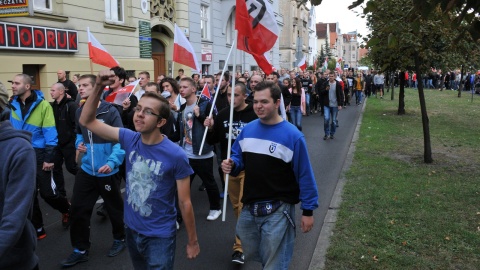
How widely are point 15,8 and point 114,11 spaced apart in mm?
6809

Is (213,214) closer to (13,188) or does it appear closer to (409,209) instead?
(409,209)

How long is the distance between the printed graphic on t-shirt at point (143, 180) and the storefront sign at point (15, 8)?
362 inches

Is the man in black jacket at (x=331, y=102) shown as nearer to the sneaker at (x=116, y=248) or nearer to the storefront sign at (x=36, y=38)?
the storefront sign at (x=36, y=38)

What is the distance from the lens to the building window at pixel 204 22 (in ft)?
85.4

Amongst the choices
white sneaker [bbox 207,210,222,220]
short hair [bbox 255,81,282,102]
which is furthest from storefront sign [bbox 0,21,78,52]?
→ short hair [bbox 255,81,282,102]

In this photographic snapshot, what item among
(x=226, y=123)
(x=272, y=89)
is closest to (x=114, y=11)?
(x=226, y=123)

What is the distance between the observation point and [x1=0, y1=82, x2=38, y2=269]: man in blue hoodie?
2.38 m

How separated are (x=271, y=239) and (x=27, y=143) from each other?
6.34 ft

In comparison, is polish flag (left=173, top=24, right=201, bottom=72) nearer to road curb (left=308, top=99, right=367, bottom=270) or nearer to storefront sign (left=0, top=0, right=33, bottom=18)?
road curb (left=308, top=99, right=367, bottom=270)

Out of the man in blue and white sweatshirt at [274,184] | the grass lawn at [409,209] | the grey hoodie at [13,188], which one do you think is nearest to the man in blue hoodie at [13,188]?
the grey hoodie at [13,188]

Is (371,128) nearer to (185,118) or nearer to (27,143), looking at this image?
(185,118)

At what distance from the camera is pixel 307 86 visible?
20641 mm

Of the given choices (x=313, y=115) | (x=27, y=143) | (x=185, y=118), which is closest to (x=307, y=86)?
(x=313, y=115)

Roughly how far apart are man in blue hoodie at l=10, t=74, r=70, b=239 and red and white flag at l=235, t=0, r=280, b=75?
8.36 ft
